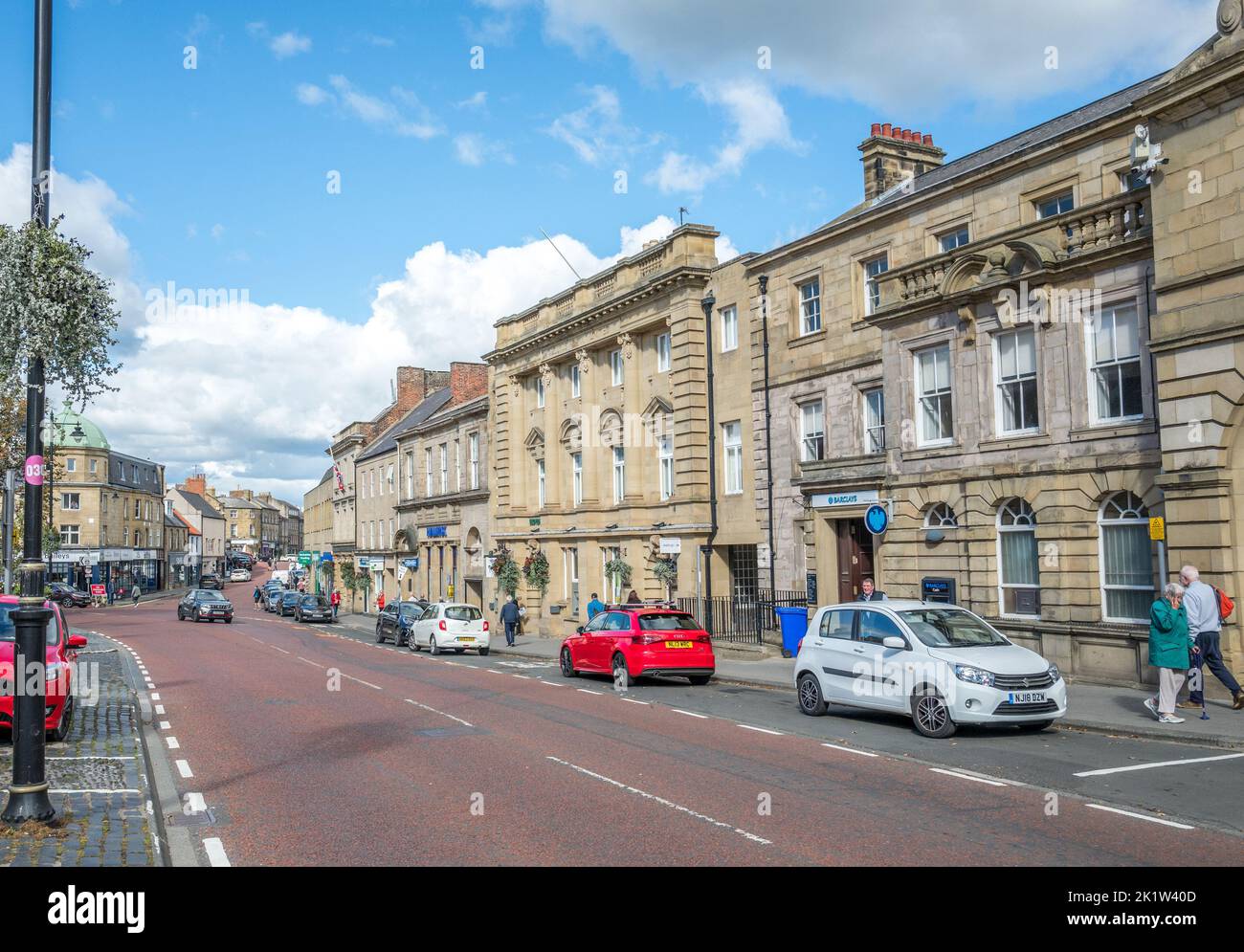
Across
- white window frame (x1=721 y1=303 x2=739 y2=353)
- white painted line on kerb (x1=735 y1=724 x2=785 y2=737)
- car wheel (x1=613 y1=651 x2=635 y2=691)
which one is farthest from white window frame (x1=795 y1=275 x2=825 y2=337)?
white painted line on kerb (x1=735 y1=724 x2=785 y2=737)

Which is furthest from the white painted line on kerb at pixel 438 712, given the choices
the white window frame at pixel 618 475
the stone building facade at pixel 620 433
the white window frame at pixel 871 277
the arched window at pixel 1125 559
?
the white window frame at pixel 618 475

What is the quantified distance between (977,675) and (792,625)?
11018 mm

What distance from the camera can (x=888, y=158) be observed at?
29844 millimetres

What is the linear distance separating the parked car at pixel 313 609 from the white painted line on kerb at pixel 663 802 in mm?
44885

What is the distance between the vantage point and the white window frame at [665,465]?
33844mm

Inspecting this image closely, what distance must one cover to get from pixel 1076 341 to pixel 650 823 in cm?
1336

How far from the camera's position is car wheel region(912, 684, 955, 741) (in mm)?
13367

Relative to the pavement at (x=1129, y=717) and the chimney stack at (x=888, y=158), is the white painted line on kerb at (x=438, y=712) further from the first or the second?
the chimney stack at (x=888, y=158)

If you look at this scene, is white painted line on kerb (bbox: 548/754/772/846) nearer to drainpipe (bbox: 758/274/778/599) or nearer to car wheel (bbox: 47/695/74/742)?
car wheel (bbox: 47/695/74/742)

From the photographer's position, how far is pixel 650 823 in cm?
884

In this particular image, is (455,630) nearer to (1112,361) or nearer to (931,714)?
(1112,361)

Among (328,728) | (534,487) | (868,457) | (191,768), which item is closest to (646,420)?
(534,487)

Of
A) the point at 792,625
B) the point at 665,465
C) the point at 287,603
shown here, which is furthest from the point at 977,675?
the point at 287,603

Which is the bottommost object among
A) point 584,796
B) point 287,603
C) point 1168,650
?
point 287,603
